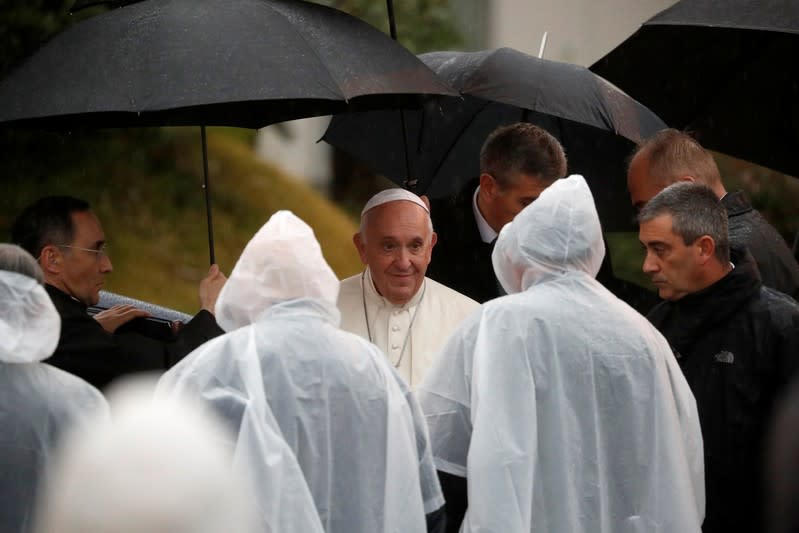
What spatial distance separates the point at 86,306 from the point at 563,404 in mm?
1776

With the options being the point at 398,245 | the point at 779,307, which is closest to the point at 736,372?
the point at 779,307

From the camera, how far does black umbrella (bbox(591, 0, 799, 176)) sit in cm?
674

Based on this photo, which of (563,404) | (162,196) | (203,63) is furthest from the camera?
(162,196)

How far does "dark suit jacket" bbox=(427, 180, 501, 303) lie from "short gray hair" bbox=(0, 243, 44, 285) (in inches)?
88.8

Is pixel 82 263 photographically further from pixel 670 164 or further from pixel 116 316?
pixel 670 164

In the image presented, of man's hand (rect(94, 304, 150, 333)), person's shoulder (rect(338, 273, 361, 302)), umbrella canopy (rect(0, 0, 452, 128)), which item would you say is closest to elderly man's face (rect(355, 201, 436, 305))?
person's shoulder (rect(338, 273, 361, 302))

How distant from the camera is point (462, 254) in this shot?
629 centimetres

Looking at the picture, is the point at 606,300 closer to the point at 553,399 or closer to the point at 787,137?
the point at 553,399

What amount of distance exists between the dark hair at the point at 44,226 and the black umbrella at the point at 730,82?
2.58 meters

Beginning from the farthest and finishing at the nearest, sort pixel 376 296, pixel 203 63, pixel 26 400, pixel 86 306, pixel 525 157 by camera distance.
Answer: pixel 525 157 → pixel 376 296 → pixel 86 306 → pixel 203 63 → pixel 26 400

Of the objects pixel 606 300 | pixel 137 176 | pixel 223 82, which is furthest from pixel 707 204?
pixel 137 176

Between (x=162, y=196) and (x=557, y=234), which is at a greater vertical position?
(x=557, y=234)

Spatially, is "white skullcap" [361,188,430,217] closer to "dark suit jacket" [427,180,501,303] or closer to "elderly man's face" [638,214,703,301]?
"dark suit jacket" [427,180,501,303]

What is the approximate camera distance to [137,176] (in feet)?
39.1
